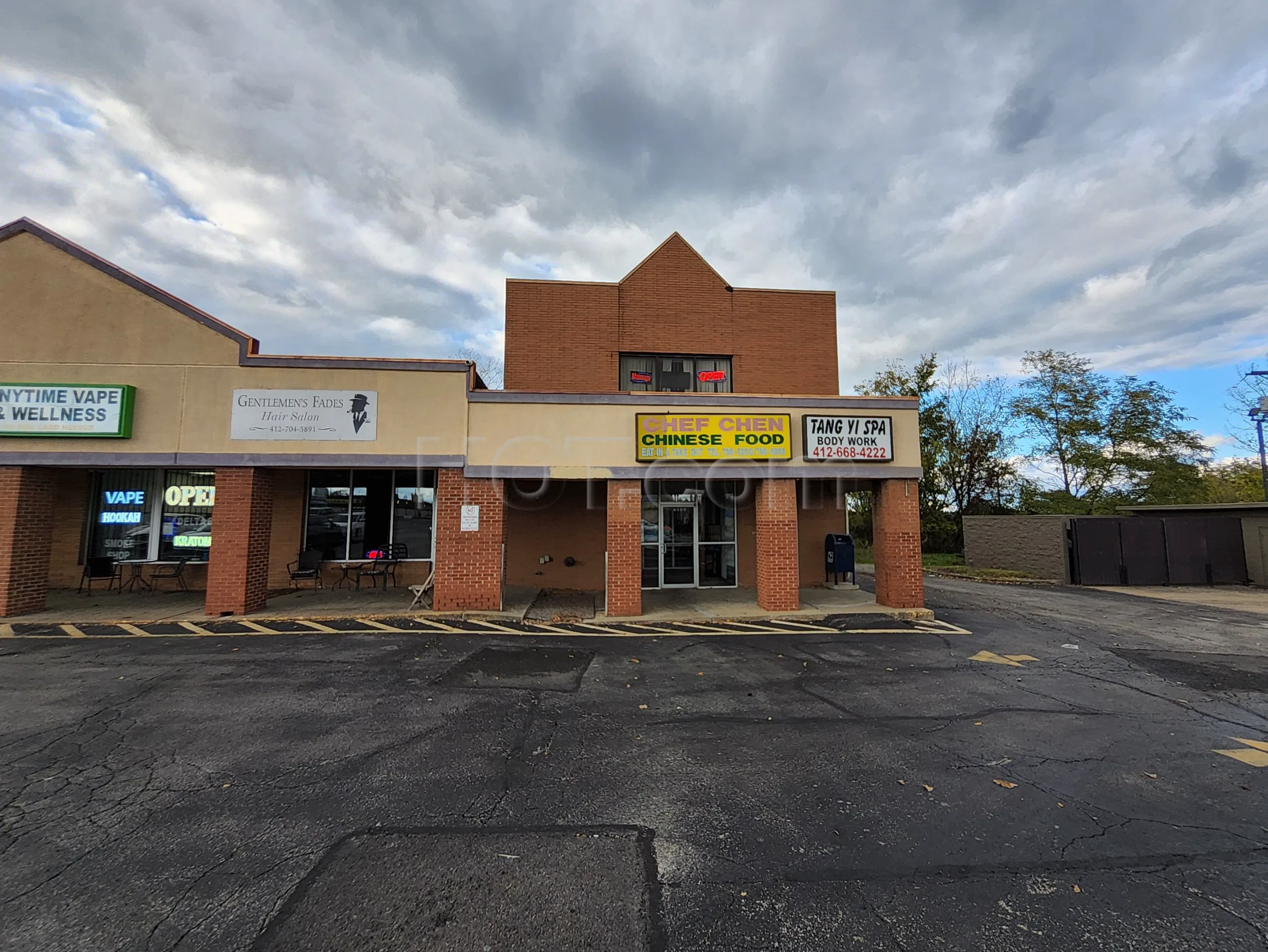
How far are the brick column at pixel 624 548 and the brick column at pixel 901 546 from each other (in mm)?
5467

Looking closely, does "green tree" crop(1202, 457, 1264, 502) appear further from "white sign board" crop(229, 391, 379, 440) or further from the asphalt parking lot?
"white sign board" crop(229, 391, 379, 440)

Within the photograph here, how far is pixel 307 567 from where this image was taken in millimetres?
13430

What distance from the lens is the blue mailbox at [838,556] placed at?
49.0 ft

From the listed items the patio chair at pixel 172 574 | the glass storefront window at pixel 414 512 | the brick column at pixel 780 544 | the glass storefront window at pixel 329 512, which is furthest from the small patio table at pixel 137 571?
the brick column at pixel 780 544

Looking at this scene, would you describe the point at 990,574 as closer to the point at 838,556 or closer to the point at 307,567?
the point at 838,556

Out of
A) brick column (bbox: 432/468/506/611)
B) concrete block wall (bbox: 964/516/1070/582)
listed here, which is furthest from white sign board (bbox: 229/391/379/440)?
concrete block wall (bbox: 964/516/1070/582)

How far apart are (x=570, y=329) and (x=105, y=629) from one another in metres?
11.8

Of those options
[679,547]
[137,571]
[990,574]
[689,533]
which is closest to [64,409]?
[137,571]

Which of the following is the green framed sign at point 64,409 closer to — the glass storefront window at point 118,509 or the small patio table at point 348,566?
the glass storefront window at point 118,509

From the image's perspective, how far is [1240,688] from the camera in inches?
277

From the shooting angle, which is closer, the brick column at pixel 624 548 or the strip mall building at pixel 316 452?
the strip mall building at pixel 316 452

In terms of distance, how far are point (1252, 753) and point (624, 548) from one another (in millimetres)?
8802

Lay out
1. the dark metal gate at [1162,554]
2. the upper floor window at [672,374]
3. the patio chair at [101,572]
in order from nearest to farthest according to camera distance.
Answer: the patio chair at [101,572]
the upper floor window at [672,374]
the dark metal gate at [1162,554]

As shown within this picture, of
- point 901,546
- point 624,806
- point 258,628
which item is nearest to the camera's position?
point 624,806
